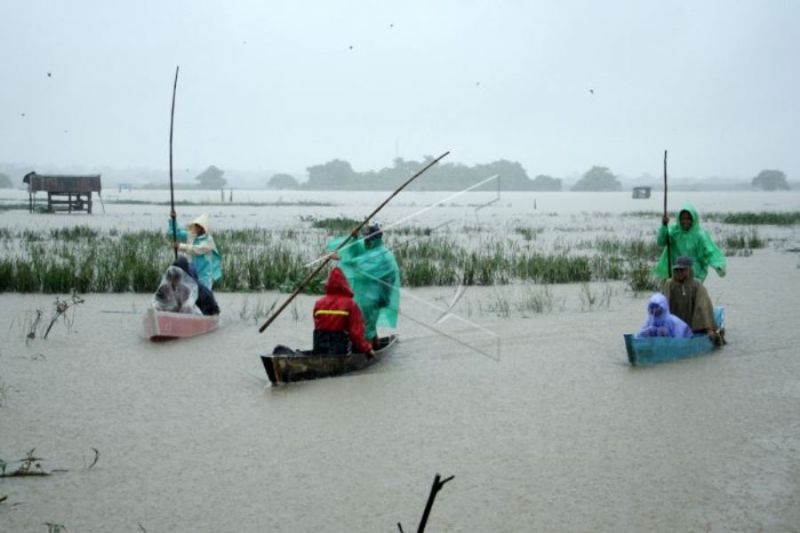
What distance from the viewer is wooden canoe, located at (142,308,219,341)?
805 cm

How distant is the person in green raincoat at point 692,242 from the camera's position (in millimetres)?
7844

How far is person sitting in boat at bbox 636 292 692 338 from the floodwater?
342 millimetres

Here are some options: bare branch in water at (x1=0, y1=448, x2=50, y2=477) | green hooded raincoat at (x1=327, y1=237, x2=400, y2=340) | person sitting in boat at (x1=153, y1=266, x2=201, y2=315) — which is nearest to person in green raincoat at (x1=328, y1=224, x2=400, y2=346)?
green hooded raincoat at (x1=327, y1=237, x2=400, y2=340)

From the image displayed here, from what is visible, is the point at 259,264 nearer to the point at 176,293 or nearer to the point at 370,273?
the point at 176,293

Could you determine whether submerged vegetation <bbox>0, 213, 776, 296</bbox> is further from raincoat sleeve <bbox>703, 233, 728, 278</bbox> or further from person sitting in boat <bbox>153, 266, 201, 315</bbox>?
raincoat sleeve <bbox>703, 233, 728, 278</bbox>

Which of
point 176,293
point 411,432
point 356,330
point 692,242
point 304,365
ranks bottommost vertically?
point 411,432

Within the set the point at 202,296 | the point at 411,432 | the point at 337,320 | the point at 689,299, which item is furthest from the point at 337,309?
the point at 689,299

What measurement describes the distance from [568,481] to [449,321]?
198 inches

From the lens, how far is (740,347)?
25.6 feet

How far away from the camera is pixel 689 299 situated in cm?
734

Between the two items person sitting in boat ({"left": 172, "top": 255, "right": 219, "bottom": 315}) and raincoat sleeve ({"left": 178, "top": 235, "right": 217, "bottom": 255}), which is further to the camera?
raincoat sleeve ({"left": 178, "top": 235, "right": 217, "bottom": 255})

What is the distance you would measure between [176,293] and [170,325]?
34 centimetres

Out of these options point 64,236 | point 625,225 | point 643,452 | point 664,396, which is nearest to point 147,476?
point 643,452

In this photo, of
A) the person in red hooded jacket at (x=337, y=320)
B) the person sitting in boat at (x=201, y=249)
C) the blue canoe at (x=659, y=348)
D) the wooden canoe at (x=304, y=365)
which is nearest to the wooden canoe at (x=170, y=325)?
the person sitting in boat at (x=201, y=249)
